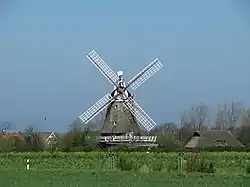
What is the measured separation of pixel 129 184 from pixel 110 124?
1321 inches

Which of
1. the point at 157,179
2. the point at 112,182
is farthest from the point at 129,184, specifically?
the point at 157,179

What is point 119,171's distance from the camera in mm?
30281

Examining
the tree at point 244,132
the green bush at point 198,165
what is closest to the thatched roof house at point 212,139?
the tree at point 244,132

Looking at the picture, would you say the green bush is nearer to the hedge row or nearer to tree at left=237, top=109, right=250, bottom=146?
the hedge row

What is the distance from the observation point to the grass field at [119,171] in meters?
22.4

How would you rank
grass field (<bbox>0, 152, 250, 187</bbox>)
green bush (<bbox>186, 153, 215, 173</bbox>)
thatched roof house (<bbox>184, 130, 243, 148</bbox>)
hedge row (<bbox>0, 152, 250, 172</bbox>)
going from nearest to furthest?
grass field (<bbox>0, 152, 250, 187</bbox>)
green bush (<bbox>186, 153, 215, 173</bbox>)
hedge row (<bbox>0, 152, 250, 172</bbox>)
thatched roof house (<bbox>184, 130, 243, 148</bbox>)

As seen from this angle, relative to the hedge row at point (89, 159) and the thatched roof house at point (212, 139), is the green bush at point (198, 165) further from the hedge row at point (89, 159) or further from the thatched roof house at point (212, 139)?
the thatched roof house at point (212, 139)

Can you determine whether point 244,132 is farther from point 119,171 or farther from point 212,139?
point 119,171

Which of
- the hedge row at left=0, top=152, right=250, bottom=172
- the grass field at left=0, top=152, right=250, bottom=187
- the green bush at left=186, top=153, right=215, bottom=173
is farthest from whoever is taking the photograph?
the hedge row at left=0, top=152, right=250, bottom=172

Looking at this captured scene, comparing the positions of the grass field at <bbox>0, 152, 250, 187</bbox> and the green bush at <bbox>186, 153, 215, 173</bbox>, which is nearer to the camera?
the grass field at <bbox>0, 152, 250, 187</bbox>

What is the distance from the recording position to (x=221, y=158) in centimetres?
Result: 4562

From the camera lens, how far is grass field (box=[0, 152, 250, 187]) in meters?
22.4

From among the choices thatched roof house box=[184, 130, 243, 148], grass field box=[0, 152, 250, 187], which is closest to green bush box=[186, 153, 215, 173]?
grass field box=[0, 152, 250, 187]

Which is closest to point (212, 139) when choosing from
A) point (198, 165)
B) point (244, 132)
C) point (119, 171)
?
point (244, 132)
